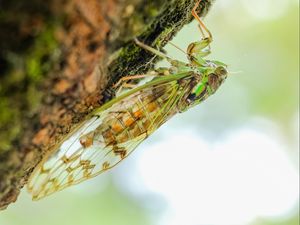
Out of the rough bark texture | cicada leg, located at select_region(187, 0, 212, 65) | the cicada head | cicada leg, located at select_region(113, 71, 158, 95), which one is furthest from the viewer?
cicada leg, located at select_region(187, 0, 212, 65)

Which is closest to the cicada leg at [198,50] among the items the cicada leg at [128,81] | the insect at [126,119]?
the insect at [126,119]

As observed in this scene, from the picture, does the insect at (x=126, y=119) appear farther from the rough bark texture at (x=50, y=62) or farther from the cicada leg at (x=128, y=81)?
the rough bark texture at (x=50, y=62)

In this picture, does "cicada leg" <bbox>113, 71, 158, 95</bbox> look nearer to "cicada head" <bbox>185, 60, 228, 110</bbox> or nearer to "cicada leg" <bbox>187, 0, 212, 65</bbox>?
"cicada head" <bbox>185, 60, 228, 110</bbox>

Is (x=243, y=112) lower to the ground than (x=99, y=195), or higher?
higher

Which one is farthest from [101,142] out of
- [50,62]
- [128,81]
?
[50,62]

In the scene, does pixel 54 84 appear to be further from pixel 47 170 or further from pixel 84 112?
pixel 47 170

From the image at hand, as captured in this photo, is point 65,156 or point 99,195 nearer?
point 65,156

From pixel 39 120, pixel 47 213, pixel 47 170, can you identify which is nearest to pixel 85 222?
pixel 47 213

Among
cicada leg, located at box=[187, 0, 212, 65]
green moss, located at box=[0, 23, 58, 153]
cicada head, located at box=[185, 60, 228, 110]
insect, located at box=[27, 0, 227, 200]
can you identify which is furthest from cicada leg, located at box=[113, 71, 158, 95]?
green moss, located at box=[0, 23, 58, 153]
